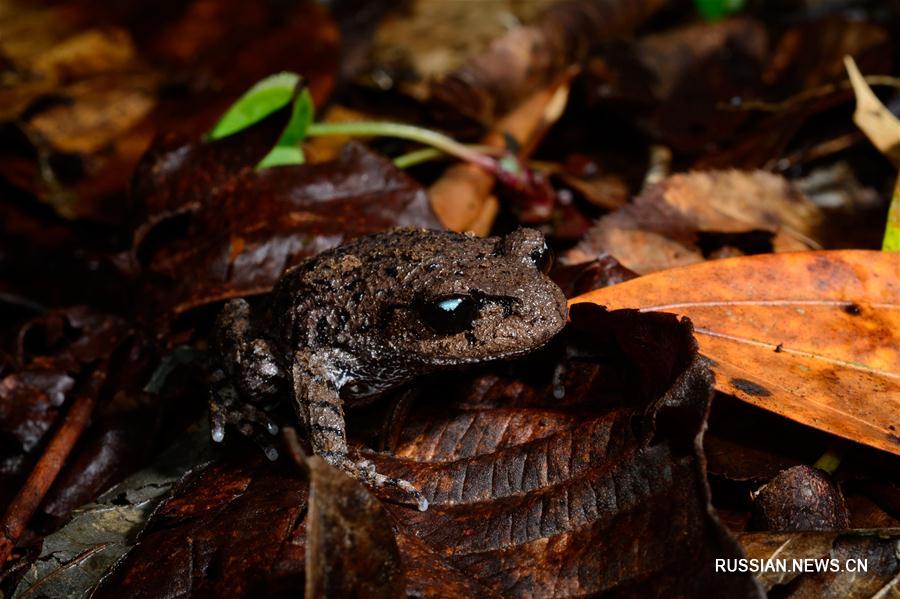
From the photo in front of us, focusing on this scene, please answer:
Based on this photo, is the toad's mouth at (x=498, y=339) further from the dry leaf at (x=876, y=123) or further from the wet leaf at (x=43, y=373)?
the dry leaf at (x=876, y=123)

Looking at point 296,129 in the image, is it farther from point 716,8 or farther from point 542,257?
point 716,8

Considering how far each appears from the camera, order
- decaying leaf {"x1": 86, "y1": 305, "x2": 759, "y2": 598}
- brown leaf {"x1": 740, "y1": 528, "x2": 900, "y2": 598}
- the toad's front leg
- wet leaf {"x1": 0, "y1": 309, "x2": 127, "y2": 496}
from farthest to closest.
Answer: wet leaf {"x1": 0, "y1": 309, "x2": 127, "y2": 496} < the toad's front leg < brown leaf {"x1": 740, "y1": 528, "x2": 900, "y2": 598} < decaying leaf {"x1": 86, "y1": 305, "x2": 759, "y2": 598}

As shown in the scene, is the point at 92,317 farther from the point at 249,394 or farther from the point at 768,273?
the point at 768,273

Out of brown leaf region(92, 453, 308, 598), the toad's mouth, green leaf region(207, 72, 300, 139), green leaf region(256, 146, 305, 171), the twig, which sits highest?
green leaf region(207, 72, 300, 139)

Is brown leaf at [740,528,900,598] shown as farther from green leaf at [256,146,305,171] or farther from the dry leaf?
green leaf at [256,146,305,171]

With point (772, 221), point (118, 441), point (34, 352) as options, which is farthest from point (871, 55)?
point (34, 352)

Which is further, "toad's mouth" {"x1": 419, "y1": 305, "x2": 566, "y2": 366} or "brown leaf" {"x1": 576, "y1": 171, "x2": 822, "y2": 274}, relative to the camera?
"brown leaf" {"x1": 576, "y1": 171, "x2": 822, "y2": 274}

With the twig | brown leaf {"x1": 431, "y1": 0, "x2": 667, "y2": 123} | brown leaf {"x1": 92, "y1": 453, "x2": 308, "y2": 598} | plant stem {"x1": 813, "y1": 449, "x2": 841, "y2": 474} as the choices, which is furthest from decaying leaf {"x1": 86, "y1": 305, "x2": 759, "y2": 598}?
brown leaf {"x1": 431, "y1": 0, "x2": 667, "y2": 123}

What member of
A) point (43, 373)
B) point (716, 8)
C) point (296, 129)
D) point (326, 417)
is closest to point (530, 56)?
point (716, 8)

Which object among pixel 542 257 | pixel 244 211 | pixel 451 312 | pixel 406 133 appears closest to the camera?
pixel 451 312
